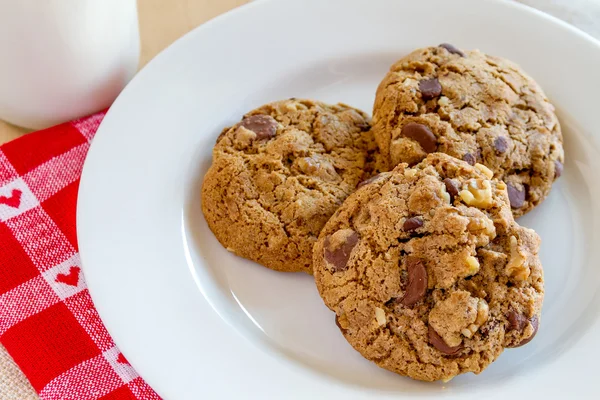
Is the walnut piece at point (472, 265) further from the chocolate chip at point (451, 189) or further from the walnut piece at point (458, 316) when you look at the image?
the chocolate chip at point (451, 189)

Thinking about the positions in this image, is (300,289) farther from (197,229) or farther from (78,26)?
(78,26)

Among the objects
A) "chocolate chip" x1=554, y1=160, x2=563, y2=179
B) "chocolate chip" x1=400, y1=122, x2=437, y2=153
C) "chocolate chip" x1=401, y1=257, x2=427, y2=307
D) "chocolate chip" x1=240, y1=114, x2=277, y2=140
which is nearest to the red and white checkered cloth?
"chocolate chip" x1=240, y1=114, x2=277, y2=140

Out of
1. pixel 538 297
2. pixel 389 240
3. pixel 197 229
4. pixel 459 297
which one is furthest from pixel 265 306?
pixel 538 297

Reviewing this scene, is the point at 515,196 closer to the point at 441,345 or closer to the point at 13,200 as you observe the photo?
the point at 441,345

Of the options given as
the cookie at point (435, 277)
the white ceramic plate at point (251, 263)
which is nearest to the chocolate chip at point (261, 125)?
the white ceramic plate at point (251, 263)

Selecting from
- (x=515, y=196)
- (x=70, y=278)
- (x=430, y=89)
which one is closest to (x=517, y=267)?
(x=515, y=196)
